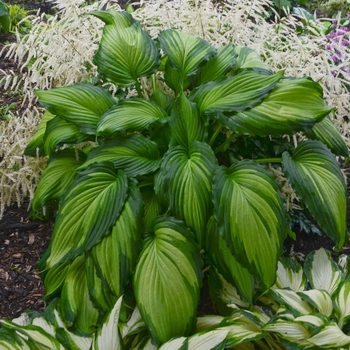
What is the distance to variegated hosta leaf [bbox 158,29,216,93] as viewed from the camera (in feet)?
6.49

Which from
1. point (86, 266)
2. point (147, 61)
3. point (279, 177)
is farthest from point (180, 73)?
point (86, 266)

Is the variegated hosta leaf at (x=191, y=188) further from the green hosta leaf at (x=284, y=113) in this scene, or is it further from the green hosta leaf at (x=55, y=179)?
the green hosta leaf at (x=55, y=179)

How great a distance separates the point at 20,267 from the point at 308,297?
1341 mm

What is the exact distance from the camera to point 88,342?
1.57m

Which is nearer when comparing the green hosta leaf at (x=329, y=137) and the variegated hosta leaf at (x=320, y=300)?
the variegated hosta leaf at (x=320, y=300)

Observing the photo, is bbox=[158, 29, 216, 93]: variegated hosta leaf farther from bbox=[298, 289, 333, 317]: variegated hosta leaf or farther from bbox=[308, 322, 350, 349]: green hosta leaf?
bbox=[308, 322, 350, 349]: green hosta leaf

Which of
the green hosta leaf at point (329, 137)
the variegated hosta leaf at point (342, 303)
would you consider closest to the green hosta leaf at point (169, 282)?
the variegated hosta leaf at point (342, 303)

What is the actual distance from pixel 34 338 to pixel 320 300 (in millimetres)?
997

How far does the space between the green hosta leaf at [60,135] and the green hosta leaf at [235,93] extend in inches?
20.2

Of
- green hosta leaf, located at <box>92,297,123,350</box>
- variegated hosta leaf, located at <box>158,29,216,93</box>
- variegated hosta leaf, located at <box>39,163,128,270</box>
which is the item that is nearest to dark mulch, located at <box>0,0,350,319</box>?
variegated hosta leaf, located at <box>39,163,128,270</box>

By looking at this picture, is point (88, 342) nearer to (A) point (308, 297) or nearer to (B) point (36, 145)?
(A) point (308, 297)

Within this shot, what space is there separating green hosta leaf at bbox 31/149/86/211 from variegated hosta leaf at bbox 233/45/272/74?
85 cm

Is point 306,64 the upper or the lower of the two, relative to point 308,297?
upper

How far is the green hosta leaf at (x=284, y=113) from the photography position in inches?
65.6
